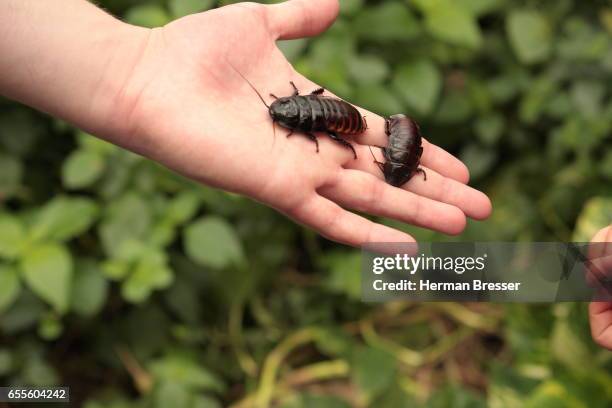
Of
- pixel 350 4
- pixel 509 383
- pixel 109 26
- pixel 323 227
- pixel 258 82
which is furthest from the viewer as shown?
pixel 350 4

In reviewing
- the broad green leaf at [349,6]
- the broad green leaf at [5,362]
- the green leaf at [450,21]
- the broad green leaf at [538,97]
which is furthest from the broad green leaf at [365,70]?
the broad green leaf at [5,362]

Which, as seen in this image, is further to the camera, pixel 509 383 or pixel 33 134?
pixel 33 134

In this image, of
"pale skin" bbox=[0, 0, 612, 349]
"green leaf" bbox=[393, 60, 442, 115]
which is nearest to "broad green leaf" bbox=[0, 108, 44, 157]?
"pale skin" bbox=[0, 0, 612, 349]

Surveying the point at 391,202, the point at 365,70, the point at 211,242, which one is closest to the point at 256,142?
the point at 391,202

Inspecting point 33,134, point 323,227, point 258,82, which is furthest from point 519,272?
point 33,134

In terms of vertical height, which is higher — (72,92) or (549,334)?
(72,92)

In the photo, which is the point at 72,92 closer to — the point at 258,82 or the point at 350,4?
the point at 258,82

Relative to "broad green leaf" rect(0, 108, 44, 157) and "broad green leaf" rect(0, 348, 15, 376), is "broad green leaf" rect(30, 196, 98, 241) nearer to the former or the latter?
"broad green leaf" rect(0, 108, 44, 157)
